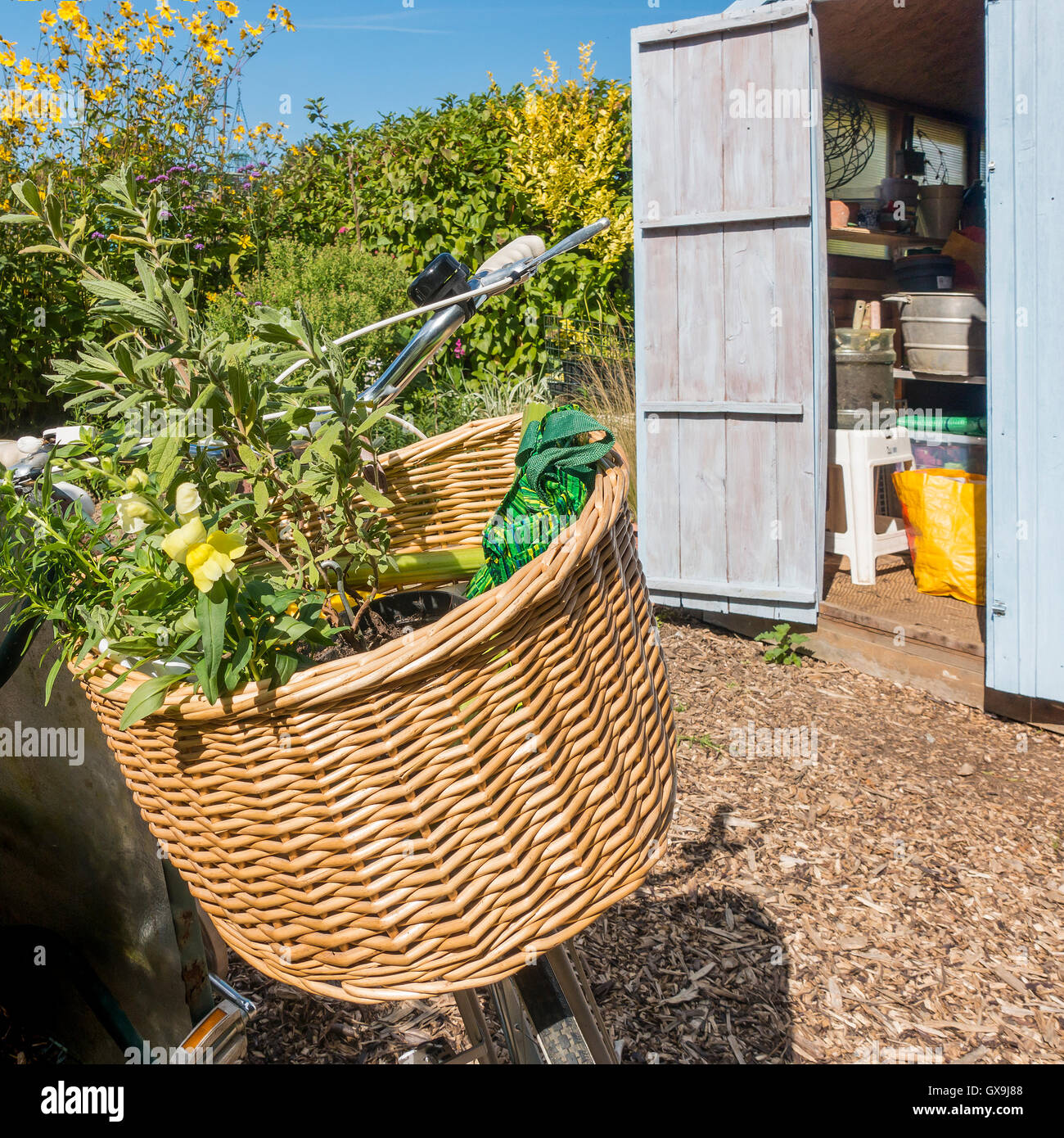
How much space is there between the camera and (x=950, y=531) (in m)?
4.19

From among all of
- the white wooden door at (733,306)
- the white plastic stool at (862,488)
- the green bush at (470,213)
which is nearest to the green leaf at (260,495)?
the white wooden door at (733,306)

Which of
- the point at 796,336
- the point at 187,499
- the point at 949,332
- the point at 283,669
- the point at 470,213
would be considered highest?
the point at 470,213

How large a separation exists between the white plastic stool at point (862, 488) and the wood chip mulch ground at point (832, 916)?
1.08 meters

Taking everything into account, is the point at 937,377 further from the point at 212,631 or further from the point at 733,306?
the point at 212,631

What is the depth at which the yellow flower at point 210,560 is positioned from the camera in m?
0.66

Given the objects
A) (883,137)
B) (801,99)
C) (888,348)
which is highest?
(883,137)

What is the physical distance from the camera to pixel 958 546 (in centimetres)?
419

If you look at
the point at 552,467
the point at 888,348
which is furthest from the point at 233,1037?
the point at 888,348

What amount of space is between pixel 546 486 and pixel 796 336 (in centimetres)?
332

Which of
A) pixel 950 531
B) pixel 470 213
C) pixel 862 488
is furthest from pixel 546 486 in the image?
pixel 470 213

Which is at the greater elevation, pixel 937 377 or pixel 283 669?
pixel 937 377

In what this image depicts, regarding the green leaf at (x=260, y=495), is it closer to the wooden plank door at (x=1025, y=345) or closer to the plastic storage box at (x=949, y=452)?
the wooden plank door at (x=1025, y=345)
